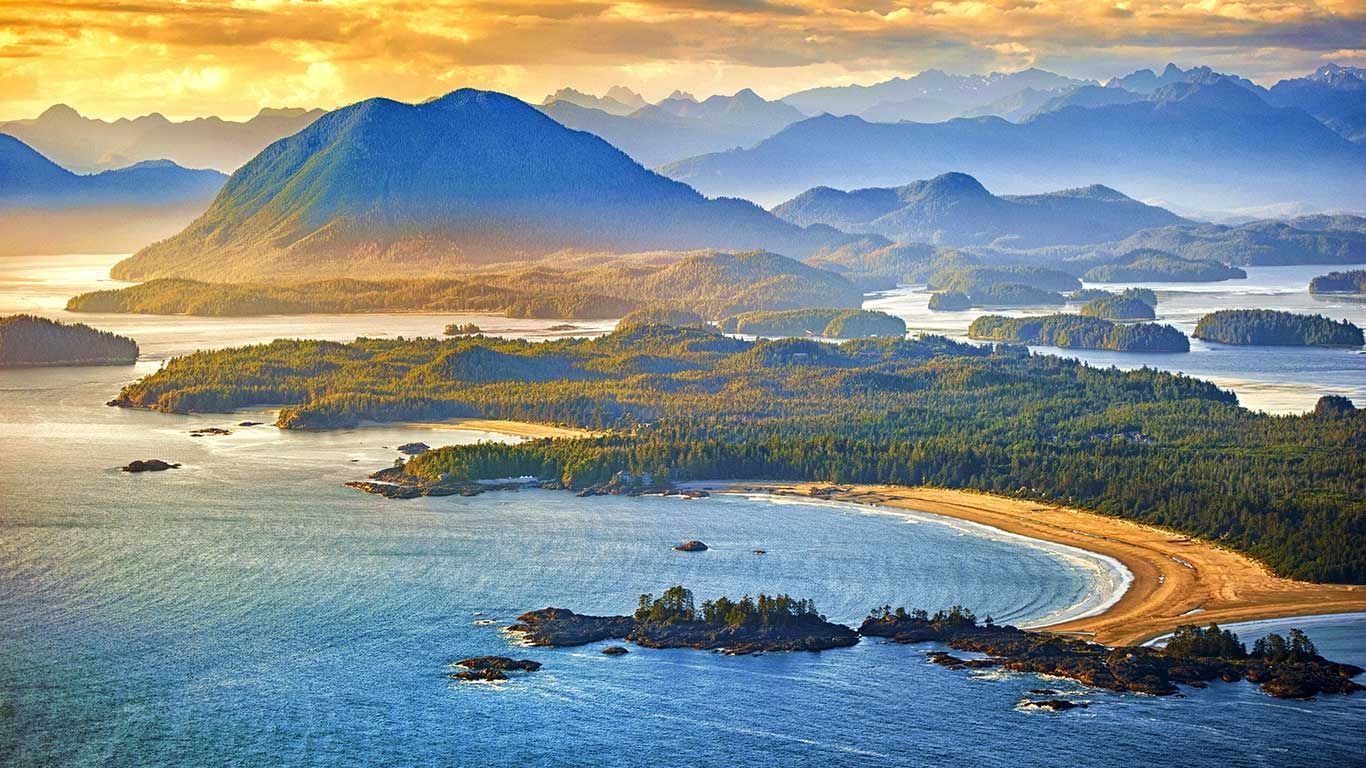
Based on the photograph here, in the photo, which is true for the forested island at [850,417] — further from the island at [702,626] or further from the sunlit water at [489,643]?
the island at [702,626]

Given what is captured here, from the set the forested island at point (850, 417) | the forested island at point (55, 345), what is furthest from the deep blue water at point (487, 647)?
the forested island at point (55, 345)

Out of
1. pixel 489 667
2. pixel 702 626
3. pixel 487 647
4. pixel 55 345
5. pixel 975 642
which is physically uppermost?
pixel 55 345

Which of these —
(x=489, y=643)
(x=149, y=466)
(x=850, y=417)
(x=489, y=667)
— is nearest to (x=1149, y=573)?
(x=489, y=643)

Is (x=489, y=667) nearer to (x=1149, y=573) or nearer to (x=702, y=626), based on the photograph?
(x=702, y=626)

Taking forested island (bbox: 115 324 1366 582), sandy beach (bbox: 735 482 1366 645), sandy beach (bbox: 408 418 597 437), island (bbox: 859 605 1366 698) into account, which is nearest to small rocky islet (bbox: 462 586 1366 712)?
island (bbox: 859 605 1366 698)

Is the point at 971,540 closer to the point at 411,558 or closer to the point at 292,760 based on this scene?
the point at 411,558
